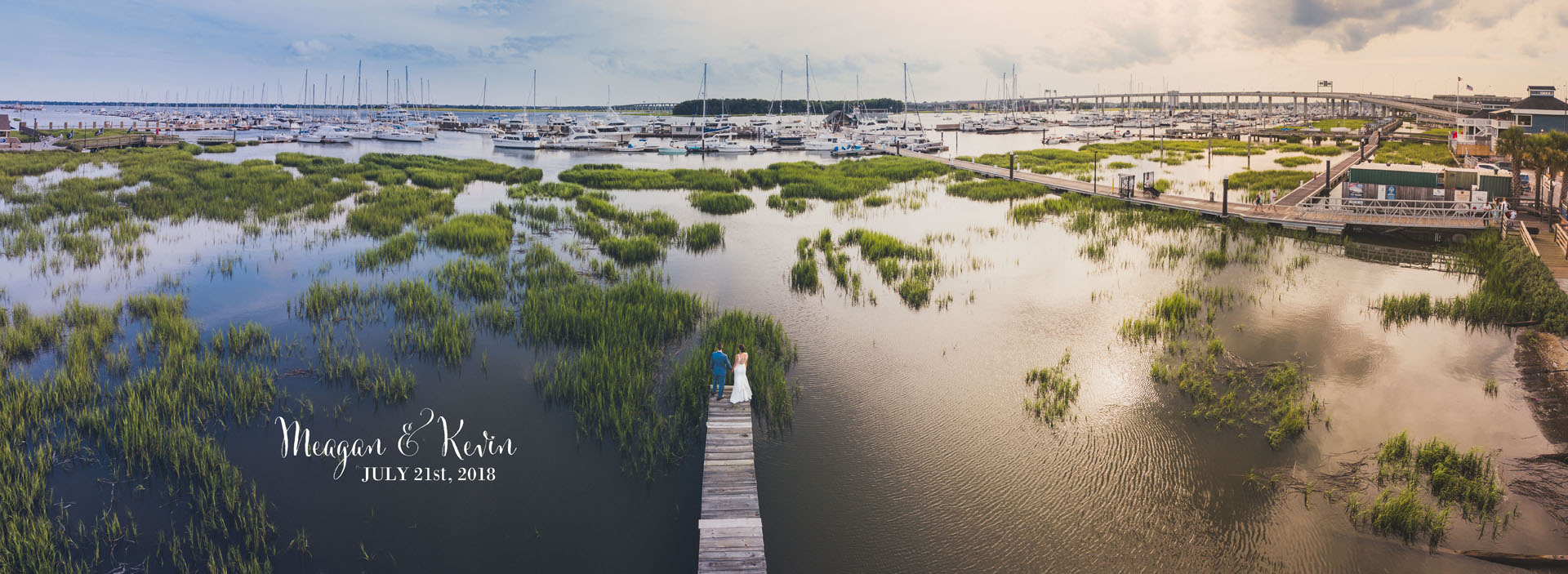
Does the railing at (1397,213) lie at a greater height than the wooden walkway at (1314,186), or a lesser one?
lesser

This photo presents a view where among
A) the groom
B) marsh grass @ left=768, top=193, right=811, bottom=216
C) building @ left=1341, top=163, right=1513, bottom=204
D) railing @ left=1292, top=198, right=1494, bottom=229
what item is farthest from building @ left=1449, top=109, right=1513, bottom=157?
the groom

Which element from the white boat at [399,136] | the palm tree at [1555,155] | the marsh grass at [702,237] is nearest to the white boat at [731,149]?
the white boat at [399,136]

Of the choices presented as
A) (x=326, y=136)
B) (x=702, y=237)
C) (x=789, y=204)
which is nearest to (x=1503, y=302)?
(x=702, y=237)

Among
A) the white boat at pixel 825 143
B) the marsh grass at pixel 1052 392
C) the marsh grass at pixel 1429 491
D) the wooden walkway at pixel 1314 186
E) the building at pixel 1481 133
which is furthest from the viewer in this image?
the white boat at pixel 825 143

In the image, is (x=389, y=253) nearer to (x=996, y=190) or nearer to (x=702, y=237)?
(x=702, y=237)

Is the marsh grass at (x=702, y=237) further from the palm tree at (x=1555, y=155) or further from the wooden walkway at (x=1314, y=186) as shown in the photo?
the palm tree at (x=1555, y=155)

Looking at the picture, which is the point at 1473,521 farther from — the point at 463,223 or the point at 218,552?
the point at 463,223

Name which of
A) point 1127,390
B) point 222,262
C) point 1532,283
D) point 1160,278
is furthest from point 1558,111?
point 222,262

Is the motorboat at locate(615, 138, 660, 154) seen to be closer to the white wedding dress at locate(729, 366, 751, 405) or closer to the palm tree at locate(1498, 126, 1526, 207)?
the palm tree at locate(1498, 126, 1526, 207)
